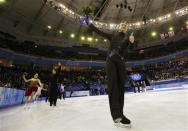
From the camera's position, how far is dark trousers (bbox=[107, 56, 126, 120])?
3.28 metres

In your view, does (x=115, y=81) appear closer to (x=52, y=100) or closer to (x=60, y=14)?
(x=52, y=100)

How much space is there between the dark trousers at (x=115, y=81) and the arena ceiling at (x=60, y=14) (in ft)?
69.5

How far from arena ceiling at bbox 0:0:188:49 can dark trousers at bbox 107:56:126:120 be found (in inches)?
834

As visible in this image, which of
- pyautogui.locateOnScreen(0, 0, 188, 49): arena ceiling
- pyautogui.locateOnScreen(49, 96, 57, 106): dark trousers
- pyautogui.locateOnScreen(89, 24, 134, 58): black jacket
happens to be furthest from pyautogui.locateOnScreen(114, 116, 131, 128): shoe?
pyautogui.locateOnScreen(0, 0, 188, 49): arena ceiling

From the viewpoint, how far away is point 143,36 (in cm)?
3650

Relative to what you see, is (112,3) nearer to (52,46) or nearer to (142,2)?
(142,2)

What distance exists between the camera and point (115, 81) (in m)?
3.37

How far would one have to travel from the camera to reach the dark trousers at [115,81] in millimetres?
3279

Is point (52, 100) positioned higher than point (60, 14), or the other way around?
point (60, 14)

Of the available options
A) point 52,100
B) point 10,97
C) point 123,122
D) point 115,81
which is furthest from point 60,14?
point 123,122

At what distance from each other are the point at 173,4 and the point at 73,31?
618 inches

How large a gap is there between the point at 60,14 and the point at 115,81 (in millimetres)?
23319

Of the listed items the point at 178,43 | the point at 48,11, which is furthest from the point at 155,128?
the point at 178,43

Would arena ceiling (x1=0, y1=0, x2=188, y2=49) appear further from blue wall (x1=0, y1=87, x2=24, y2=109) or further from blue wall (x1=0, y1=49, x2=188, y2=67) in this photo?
blue wall (x1=0, y1=87, x2=24, y2=109)
